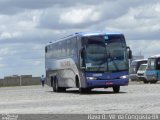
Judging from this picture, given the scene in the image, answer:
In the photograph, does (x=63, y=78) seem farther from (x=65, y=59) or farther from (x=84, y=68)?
(x=84, y=68)

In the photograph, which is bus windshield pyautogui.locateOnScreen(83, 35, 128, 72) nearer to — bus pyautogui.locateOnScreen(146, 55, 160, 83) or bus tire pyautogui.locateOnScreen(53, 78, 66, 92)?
bus tire pyautogui.locateOnScreen(53, 78, 66, 92)

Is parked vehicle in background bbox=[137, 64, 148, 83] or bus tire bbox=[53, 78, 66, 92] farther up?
parked vehicle in background bbox=[137, 64, 148, 83]

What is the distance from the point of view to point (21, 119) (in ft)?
57.2

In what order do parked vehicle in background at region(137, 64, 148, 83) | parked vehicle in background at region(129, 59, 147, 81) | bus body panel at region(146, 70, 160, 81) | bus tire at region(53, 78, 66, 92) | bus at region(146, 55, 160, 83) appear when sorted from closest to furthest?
bus tire at region(53, 78, 66, 92), bus body panel at region(146, 70, 160, 81), bus at region(146, 55, 160, 83), parked vehicle in background at region(137, 64, 148, 83), parked vehicle in background at region(129, 59, 147, 81)

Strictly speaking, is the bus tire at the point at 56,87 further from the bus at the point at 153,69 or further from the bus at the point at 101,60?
the bus at the point at 153,69

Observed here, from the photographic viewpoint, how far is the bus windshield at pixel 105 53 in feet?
110

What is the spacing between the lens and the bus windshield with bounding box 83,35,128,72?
110 feet

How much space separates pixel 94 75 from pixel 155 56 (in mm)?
27138

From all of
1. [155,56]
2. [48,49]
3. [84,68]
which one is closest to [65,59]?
[84,68]

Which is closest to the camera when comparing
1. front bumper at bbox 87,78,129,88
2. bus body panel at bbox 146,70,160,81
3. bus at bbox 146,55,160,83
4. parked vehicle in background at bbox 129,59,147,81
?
front bumper at bbox 87,78,129,88

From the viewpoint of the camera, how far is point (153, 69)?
2328 inches

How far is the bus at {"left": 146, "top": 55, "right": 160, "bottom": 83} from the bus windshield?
25.2 meters

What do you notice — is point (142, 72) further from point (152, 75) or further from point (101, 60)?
point (101, 60)

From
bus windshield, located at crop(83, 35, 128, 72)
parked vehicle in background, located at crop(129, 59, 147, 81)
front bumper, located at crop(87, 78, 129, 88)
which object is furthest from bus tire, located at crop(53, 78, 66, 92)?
parked vehicle in background, located at crop(129, 59, 147, 81)
